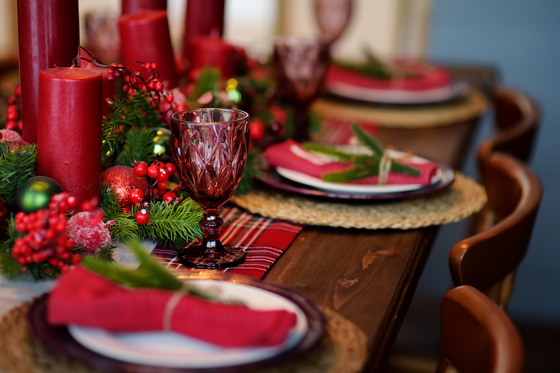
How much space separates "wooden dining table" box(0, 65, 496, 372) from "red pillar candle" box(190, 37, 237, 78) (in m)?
0.54

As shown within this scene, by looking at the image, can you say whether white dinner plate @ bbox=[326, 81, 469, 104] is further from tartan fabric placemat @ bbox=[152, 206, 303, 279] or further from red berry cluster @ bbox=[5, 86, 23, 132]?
red berry cluster @ bbox=[5, 86, 23, 132]

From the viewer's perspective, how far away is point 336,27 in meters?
1.99

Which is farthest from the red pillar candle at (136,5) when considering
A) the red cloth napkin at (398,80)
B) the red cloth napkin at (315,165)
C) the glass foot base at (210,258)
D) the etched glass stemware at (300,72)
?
the red cloth napkin at (398,80)

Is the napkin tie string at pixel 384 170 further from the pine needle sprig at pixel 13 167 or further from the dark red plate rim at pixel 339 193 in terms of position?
the pine needle sprig at pixel 13 167

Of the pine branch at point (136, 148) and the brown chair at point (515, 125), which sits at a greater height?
the pine branch at point (136, 148)

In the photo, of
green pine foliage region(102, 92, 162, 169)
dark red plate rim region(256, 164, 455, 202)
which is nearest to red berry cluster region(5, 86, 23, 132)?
green pine foliage region(102, 92, 162, 169)

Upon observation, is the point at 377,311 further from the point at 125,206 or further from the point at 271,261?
the point at 125,206

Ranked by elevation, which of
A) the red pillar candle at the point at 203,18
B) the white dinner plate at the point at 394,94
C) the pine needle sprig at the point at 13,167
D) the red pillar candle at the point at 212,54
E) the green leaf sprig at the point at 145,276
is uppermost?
the red pillar candle at the point at 203,18

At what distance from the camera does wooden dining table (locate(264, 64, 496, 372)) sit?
658mm

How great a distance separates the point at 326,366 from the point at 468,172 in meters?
2.30

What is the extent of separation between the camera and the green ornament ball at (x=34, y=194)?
27.8 inches

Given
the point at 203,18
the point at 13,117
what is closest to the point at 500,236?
the point at 13,117

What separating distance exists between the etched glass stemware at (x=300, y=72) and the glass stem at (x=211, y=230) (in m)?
0.56

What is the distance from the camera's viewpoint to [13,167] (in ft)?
2.47
